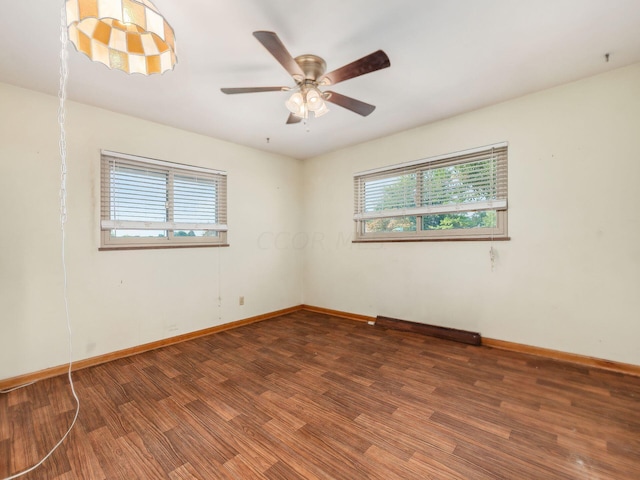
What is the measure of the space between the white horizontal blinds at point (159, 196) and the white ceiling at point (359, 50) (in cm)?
56

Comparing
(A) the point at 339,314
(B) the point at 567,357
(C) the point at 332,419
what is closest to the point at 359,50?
(C) the point at 332,419

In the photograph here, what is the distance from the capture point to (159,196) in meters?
3.17

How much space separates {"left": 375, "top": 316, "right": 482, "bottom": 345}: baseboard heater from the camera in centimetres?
295

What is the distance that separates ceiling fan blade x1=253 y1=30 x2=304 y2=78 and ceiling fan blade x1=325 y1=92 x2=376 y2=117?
33cm

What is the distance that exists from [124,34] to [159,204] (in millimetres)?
2110

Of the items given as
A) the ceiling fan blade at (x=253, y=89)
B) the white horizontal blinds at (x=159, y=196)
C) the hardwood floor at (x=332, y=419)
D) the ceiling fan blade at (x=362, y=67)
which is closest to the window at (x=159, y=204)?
the white horizontal blinds at (x=159, y=196)

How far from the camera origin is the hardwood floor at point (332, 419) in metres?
1.39

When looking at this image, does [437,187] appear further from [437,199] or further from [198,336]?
[198,336]

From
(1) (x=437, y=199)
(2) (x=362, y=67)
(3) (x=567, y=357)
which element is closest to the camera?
(2) (x=362, y=67)

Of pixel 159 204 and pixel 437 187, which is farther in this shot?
pixel 437 187

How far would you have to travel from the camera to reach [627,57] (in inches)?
84.3

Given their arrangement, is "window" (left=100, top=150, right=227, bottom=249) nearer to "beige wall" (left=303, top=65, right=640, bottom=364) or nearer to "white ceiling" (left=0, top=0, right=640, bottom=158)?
"white ceiling" (left=0, top=0, right=640, bottom=158)

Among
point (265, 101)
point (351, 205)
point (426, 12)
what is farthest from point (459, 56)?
point (351, 205)

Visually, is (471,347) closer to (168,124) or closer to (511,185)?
(511,185)
